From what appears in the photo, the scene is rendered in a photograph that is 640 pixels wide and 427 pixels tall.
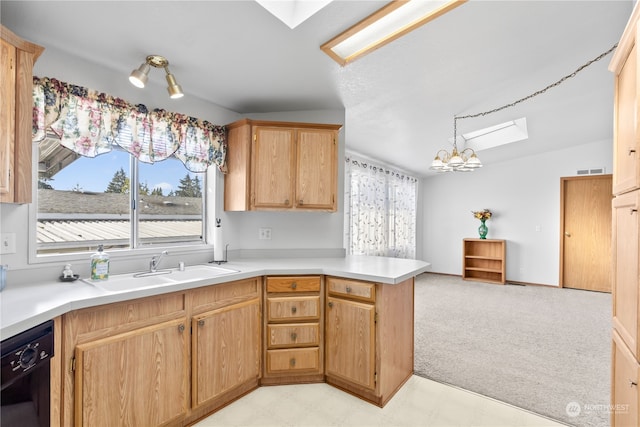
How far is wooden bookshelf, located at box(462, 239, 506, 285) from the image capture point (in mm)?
5904

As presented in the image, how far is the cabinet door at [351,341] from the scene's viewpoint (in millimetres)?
2082

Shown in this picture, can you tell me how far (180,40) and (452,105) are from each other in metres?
2.55

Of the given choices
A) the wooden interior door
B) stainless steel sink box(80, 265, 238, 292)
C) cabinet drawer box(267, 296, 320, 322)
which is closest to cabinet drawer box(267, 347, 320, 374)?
cabinet drawer box(267, 296, 320, 322)

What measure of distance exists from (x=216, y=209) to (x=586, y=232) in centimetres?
609

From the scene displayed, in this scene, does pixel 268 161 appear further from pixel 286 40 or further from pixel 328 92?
pixel 286 40

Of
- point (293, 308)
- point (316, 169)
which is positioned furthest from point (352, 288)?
point (316, 169)

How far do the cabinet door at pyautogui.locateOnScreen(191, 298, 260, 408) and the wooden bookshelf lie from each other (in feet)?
17.2

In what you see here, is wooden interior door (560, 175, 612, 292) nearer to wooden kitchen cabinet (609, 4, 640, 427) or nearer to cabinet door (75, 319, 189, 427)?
wooden kitchen cabinet (609, 4, 640, 427)

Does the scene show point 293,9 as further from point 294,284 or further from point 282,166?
point 294,284

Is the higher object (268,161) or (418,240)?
(268,161)

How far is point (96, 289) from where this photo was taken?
1613mm

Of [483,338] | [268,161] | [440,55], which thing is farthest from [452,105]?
[483,338]

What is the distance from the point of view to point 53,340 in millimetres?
1293

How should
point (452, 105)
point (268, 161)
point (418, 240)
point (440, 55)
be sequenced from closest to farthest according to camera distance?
point (440, 55) → point (268, 161) → point (452, 105) → point (418, 240)
